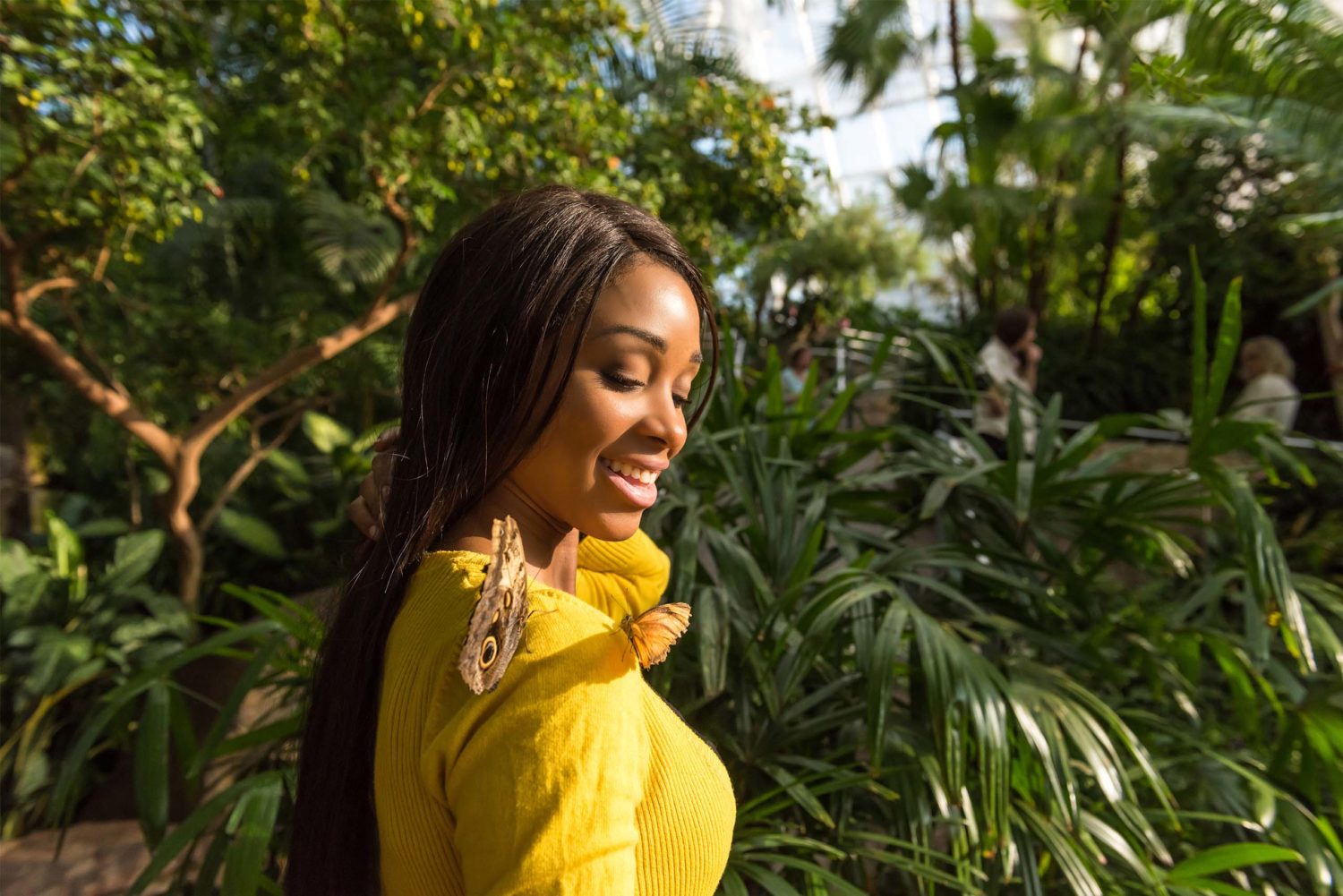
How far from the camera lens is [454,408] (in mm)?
861

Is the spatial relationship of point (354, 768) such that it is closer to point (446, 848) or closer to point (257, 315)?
point (446, 848)

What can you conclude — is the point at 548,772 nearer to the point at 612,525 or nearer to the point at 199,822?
the point at 612,525

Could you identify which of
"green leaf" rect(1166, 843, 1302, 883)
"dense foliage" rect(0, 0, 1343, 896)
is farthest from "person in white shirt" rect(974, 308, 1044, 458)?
"green leaf" rect(1166, 843, 1302, 883)

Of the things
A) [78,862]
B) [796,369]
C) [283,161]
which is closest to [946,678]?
[283,161]

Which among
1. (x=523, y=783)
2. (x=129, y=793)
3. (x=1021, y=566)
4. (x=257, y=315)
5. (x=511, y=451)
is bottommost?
(x=129, y=793)

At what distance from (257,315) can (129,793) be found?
3519 mm

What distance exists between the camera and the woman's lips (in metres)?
0.85

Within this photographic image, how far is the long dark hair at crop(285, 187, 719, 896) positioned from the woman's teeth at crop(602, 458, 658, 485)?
76 millimetres

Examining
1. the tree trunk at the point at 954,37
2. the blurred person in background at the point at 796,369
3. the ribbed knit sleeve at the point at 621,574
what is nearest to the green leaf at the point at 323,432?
the blurred person in background at the point at 796,369

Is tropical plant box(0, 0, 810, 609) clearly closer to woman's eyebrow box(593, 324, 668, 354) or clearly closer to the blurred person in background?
the blurred person in background

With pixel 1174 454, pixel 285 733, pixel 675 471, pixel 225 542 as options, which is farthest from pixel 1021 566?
pixel 225 542

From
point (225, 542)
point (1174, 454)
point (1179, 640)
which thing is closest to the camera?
point (1179, 640)

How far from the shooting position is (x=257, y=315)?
6.73 metres

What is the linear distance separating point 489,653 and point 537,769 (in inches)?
3.5
